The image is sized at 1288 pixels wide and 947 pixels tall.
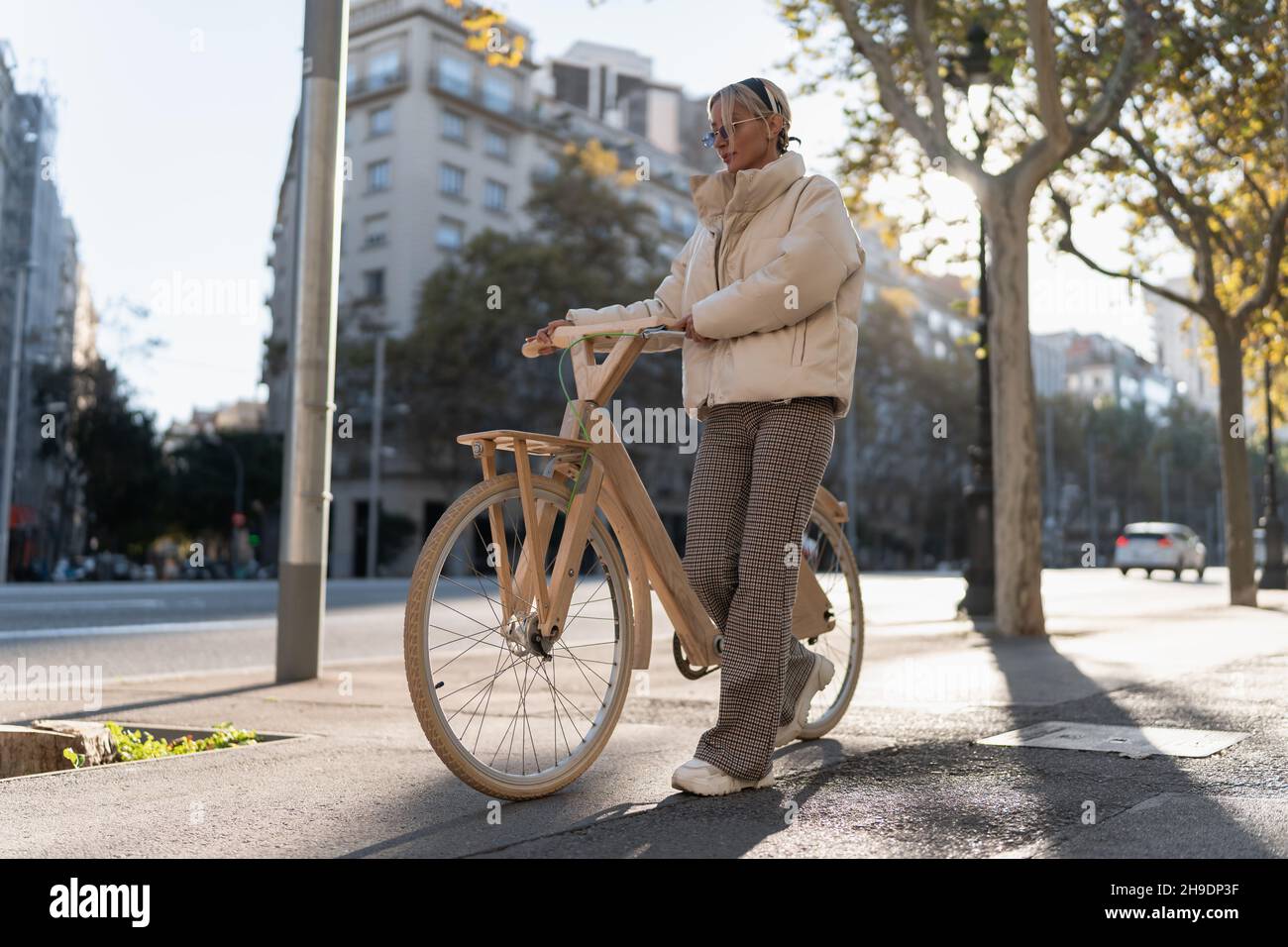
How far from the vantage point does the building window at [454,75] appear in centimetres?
4953

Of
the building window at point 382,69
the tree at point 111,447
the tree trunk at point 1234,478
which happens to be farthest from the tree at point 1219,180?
the building window at point 382,69

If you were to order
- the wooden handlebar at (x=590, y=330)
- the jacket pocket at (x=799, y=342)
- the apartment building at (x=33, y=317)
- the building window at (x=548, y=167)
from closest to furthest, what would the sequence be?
the jacket pocket at (x=799, y=342), the wooden handlebar at (x=590, y=330), the apartment building at (x=33, y=317), the building window at (x=548, y=167)

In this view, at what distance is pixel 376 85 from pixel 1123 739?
4931 cm

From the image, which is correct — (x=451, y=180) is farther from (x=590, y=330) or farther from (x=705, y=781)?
(x=705, y=781)

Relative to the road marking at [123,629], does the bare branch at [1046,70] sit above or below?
above

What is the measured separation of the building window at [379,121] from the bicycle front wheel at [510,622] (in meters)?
47.8

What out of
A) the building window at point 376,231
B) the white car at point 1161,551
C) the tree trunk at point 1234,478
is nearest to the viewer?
the tree trunk at point 1234,478

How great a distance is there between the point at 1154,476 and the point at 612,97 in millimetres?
41091

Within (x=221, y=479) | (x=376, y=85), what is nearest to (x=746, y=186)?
(x=221, y=479)

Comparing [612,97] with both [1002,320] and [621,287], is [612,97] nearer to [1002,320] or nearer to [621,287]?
[621,287]

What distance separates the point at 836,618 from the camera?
452 centimetres

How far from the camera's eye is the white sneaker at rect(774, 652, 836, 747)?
390 cm

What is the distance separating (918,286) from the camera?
8369 centimetres

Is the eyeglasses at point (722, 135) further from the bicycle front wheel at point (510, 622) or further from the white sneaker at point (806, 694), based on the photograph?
the white sneaker at point (806, 694)
